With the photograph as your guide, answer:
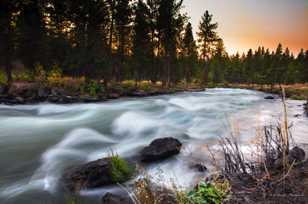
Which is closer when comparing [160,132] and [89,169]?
[89,169]

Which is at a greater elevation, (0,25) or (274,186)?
(0,25)

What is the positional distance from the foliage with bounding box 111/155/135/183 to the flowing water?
1.68ft

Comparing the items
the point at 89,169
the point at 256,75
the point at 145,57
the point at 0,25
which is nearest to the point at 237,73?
the point at 256,75

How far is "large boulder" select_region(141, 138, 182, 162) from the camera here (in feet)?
25.2

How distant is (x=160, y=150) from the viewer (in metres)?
7.84

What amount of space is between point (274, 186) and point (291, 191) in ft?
0.68

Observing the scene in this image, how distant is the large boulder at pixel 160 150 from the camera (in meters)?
7.69

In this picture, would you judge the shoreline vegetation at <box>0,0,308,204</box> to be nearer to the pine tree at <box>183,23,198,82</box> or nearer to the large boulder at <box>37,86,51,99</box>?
the large boulder at <box>37,86,51,99</box>

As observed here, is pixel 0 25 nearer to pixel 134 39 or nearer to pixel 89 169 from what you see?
pixel 134 39

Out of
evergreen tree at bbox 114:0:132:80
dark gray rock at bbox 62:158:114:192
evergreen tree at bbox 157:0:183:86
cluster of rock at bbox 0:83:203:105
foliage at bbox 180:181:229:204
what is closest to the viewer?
foliage at bbox 180:181:229:204

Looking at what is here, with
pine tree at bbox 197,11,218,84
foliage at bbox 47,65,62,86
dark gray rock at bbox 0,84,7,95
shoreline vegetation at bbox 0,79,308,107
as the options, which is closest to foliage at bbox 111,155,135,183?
shoreline vegetation at bbox 0,79,308,107

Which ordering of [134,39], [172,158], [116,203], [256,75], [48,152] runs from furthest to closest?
[256,75]
[134,39]
[48,152]
[172,158]
[116,203]

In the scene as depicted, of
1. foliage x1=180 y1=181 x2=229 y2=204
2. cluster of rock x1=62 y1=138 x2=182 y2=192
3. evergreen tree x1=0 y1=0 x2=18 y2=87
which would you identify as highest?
evergreen tree x1=0 y1=0 x2=18 y2=87

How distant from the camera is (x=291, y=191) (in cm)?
350
